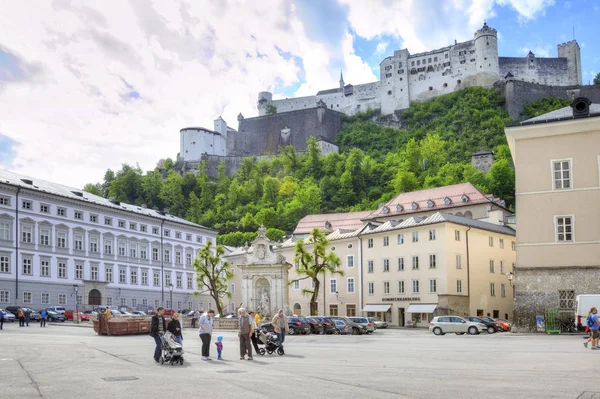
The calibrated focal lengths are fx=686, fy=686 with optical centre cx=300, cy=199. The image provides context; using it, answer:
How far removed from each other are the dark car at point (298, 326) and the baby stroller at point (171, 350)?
22.1 m

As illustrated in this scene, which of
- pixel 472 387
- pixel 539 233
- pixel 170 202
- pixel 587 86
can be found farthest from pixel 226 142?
pixel 472 387

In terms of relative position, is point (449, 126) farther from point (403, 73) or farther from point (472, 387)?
point (472, 387)

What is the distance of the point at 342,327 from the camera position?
147ft

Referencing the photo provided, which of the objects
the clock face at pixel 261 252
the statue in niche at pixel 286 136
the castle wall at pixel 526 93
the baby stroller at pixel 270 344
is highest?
the castle wall at pixel 526 93

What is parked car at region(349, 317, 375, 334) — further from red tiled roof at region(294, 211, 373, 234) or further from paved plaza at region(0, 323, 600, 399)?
red tiled roof at region(294, 211, 373, 234)

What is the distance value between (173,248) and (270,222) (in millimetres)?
42812

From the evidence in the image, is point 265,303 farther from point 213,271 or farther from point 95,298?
point 95,298

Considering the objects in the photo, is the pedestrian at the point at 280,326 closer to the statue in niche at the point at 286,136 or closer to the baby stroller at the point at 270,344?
the baby stroller at the point at 270,344

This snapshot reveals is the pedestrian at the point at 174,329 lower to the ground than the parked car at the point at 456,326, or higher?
higher

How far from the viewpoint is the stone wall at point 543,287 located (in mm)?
37406

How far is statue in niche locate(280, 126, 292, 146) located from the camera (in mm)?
162875

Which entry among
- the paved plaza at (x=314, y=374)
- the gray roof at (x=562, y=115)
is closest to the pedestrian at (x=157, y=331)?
the paved plaza at (x=314, y=374)

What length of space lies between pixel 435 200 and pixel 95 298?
136ft

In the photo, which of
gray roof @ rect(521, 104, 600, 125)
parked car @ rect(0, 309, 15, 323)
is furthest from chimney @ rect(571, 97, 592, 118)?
parked car @ rect(0, 309, 15, 323)
